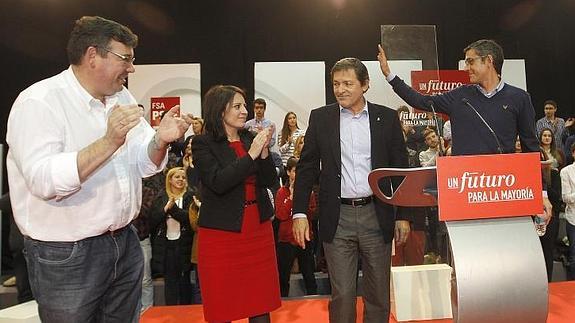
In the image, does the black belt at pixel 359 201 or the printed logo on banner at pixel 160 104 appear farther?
the printed logo on banner at pixel 160 104

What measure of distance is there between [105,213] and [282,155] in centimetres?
472

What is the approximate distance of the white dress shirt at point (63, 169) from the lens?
4.62ft

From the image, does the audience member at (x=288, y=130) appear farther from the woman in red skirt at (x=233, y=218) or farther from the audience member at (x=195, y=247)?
the woman in red skirt at (x=233, y=218)

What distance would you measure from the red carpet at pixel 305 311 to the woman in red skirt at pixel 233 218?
3.59 feet

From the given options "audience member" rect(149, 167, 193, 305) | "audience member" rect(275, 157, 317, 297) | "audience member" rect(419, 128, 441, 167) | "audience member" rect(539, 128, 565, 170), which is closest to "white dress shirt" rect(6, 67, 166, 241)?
"audience member" rect(149, 167, 193, 305)

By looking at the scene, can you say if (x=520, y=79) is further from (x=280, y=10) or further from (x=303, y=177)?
(x=303, y=177)

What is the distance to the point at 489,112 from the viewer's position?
9.20ft

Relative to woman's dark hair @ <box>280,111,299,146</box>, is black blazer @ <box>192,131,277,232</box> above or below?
below

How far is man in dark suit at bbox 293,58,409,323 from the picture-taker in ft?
8.17

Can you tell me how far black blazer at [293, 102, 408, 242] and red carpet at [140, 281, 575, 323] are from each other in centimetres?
128

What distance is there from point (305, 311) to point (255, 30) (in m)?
5.29

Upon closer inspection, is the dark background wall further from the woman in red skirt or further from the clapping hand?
the clapping hand

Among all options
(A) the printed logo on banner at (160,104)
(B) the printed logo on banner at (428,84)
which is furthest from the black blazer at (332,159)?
(A) the printed logo on banner at (160,104)

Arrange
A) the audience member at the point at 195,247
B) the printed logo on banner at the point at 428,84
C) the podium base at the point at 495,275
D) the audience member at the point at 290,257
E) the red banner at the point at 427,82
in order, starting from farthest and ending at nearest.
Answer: the red banner at the point at 427,82, the printed logo on banner at the point at 428,84, the audience member at the point at 290,257, the audience member at the point at 195,247, the podium base at the point at 495,275
